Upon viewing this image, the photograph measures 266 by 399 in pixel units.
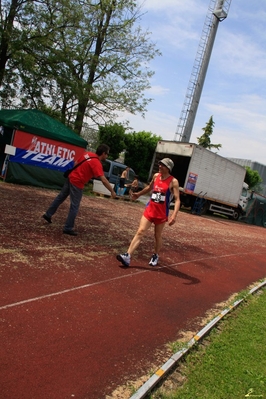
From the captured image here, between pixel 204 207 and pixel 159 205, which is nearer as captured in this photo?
pixel 159 205

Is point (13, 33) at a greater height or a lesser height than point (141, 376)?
greater

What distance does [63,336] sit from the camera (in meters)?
3.36

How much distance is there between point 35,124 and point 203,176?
10930 mm

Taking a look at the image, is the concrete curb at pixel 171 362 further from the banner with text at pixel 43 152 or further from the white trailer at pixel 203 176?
the white trailer at pixel 203 176

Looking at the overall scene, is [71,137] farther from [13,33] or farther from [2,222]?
[2,222]

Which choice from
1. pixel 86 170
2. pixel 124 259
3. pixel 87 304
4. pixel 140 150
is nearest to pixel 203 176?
pixel 140 150

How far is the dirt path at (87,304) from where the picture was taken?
2.85 m

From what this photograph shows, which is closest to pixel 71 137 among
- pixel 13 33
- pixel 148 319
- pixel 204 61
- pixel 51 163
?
pixel 51 163

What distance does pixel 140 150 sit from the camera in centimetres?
3138

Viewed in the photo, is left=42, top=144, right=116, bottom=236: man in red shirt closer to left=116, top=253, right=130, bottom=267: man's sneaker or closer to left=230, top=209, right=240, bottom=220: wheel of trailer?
left=116, top=253, right=130, bottom=267: man's sneaker

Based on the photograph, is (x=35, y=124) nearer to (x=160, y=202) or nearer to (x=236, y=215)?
(x=160, y=202)

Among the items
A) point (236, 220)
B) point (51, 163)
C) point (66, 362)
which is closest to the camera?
point (66, 362)

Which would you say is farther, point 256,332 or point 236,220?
point 236,220

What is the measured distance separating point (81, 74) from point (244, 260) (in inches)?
637
